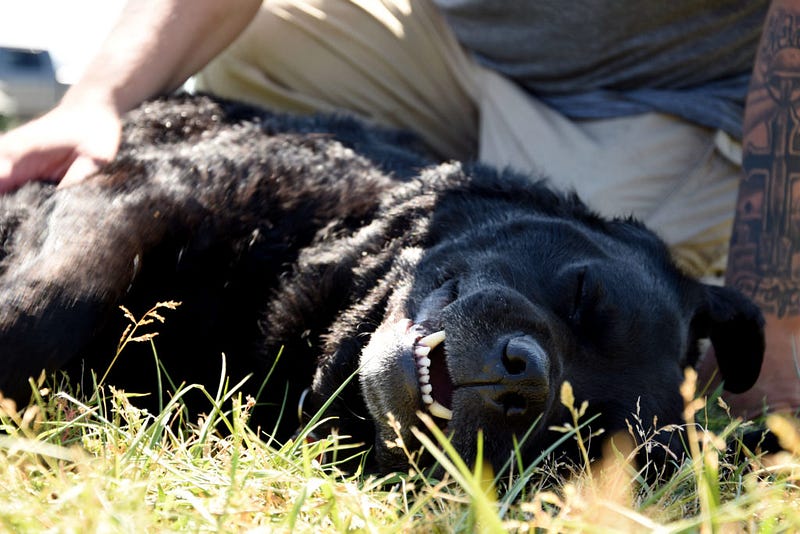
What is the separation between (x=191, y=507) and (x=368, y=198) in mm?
1467

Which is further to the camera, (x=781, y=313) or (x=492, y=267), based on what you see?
(x=781, y=313)

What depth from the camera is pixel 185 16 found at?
365 cm

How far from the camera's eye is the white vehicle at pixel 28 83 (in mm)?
13523

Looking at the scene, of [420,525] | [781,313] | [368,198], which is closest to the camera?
[420,525]

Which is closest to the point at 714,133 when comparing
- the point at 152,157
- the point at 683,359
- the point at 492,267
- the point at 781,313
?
the point at 781,313

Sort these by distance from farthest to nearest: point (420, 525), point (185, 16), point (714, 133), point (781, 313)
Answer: point (714, 133)
point (185, 16)
point (781, 313)
point (420, 525)

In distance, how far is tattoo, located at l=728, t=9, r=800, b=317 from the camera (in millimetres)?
3355

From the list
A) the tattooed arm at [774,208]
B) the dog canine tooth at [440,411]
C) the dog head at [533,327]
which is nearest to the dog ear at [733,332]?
the dog head at [533,327]

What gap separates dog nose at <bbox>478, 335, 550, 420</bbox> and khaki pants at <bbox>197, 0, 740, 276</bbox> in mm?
2371

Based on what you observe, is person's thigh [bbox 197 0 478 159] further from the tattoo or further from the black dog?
the tattoo

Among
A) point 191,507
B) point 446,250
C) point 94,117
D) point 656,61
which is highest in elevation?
point 656,61

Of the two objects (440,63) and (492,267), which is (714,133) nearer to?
(440,63)

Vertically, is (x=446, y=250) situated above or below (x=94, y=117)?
below

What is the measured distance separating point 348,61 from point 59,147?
2116mm
